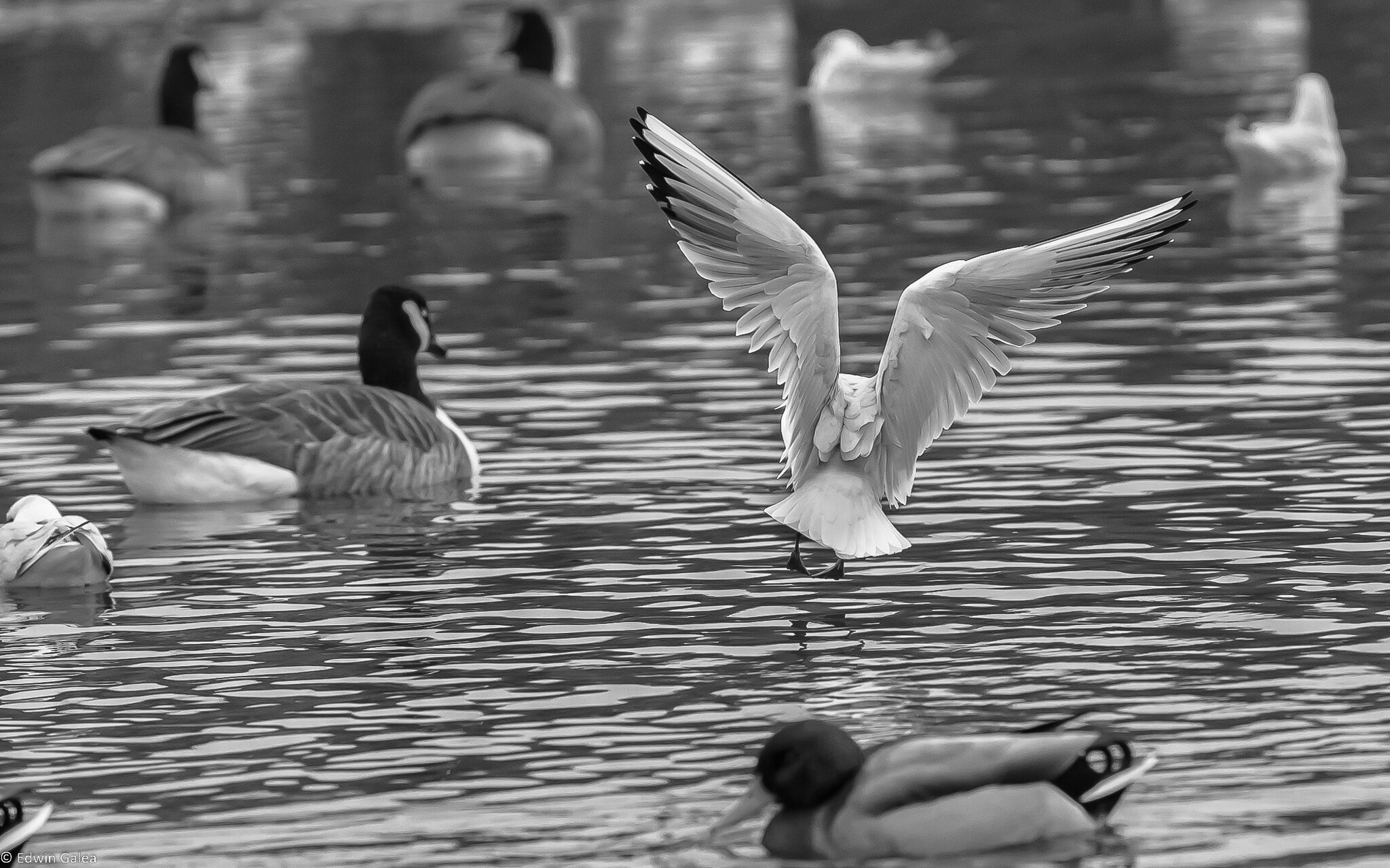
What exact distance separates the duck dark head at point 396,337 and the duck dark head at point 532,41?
735 inches

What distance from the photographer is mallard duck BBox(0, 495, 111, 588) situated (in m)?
11.6

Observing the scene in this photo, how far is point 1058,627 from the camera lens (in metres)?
10.5

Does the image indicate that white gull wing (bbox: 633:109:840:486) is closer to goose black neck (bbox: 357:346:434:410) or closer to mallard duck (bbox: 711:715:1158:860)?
mallard duck (bbox: 711:715:1158:860)

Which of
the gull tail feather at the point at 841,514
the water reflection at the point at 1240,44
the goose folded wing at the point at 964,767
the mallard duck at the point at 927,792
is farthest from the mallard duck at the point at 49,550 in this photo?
the water reflection at the point at 1240,44

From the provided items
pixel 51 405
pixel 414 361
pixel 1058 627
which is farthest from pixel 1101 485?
pixel 51 405

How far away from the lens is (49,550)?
11.6 meters

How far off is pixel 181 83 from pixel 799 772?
75.7ft

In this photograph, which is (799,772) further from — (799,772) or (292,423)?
(292,423)

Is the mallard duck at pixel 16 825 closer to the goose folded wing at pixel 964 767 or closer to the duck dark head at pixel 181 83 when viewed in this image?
the goose folded wing at pixel 964 767

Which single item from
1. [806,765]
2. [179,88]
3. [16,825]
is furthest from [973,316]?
[179,88]

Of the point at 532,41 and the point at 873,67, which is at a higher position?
the point at 532,41

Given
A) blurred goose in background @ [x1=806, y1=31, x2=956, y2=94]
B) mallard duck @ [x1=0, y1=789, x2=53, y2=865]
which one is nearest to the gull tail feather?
mallard duck @ [x1=0, y1=789, x2=53, y2=865]

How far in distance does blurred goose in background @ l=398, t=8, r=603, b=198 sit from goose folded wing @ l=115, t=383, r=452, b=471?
1664cm

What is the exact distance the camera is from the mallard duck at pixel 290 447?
45.1 feet
